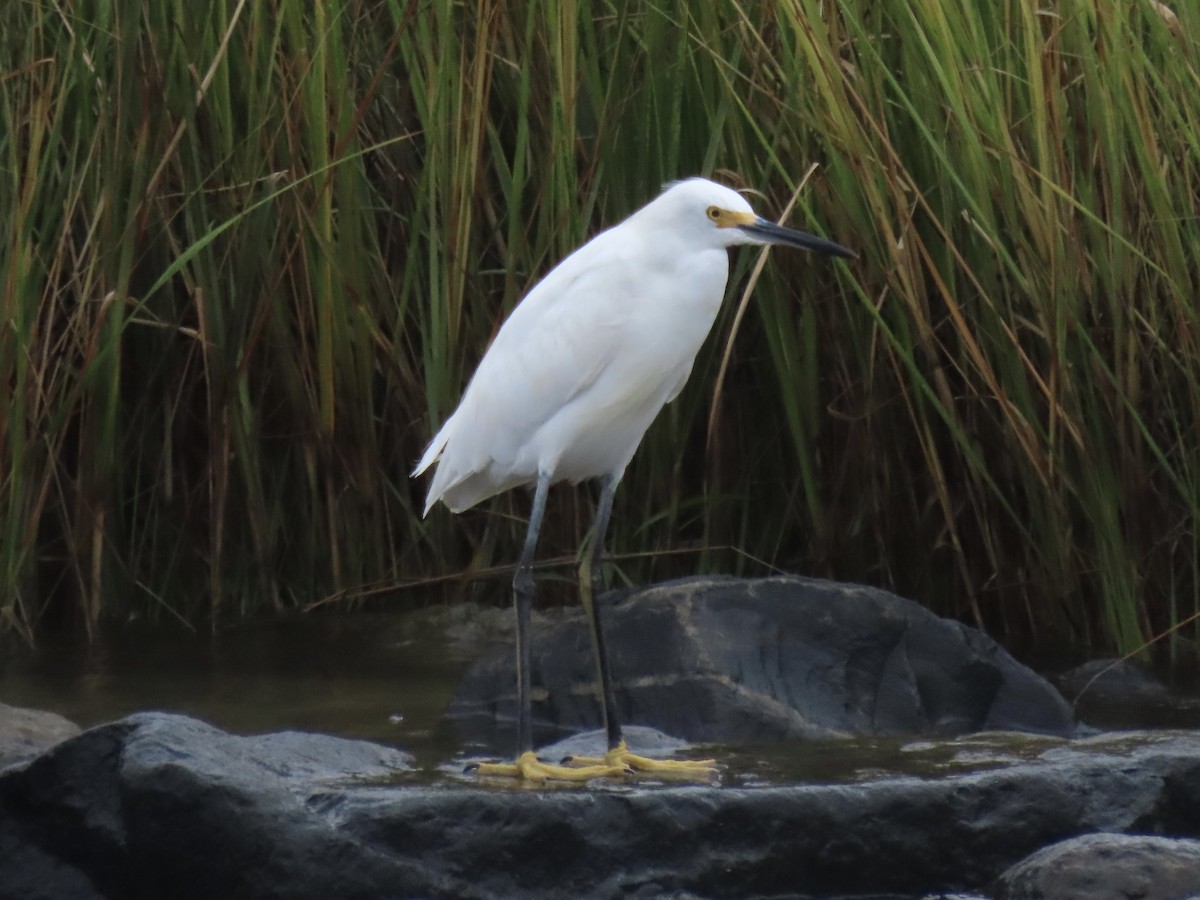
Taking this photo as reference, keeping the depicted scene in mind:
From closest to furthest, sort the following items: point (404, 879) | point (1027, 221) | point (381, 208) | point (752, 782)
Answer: point (404, 879), point (752, 782), point (1027, 221), point (381, 208)

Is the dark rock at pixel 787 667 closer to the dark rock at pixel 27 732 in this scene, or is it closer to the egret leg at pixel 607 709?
the egret leg at pixel 607 709

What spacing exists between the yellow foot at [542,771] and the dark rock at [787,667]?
2.05ft

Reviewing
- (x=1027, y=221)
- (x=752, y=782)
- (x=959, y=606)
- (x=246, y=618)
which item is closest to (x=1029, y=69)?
(x=1027, y=221)

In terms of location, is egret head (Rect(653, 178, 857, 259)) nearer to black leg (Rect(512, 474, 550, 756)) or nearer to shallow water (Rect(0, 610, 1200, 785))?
black leg (Rect(512, 474, 550, 756))

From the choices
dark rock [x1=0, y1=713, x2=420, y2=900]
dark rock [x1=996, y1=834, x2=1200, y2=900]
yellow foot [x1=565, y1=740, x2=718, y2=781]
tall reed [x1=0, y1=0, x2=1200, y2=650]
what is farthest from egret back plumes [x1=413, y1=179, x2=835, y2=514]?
dark rock [x1=996, y1=834, x2=1200, y2=900]

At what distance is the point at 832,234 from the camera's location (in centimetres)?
438

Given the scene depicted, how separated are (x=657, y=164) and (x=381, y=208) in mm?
742

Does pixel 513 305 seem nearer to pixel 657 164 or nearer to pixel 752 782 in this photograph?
pixel 657 164

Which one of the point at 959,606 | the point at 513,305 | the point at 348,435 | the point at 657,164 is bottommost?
the point at 959,606

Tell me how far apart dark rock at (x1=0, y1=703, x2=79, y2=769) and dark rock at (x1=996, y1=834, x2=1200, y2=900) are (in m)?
1.63

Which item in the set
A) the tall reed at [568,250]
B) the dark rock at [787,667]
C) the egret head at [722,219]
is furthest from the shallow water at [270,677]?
the egret head at [722,219]

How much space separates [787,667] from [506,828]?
1237mm

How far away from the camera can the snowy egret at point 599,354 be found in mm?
3361

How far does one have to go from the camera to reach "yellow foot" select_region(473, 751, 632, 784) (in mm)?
3055
